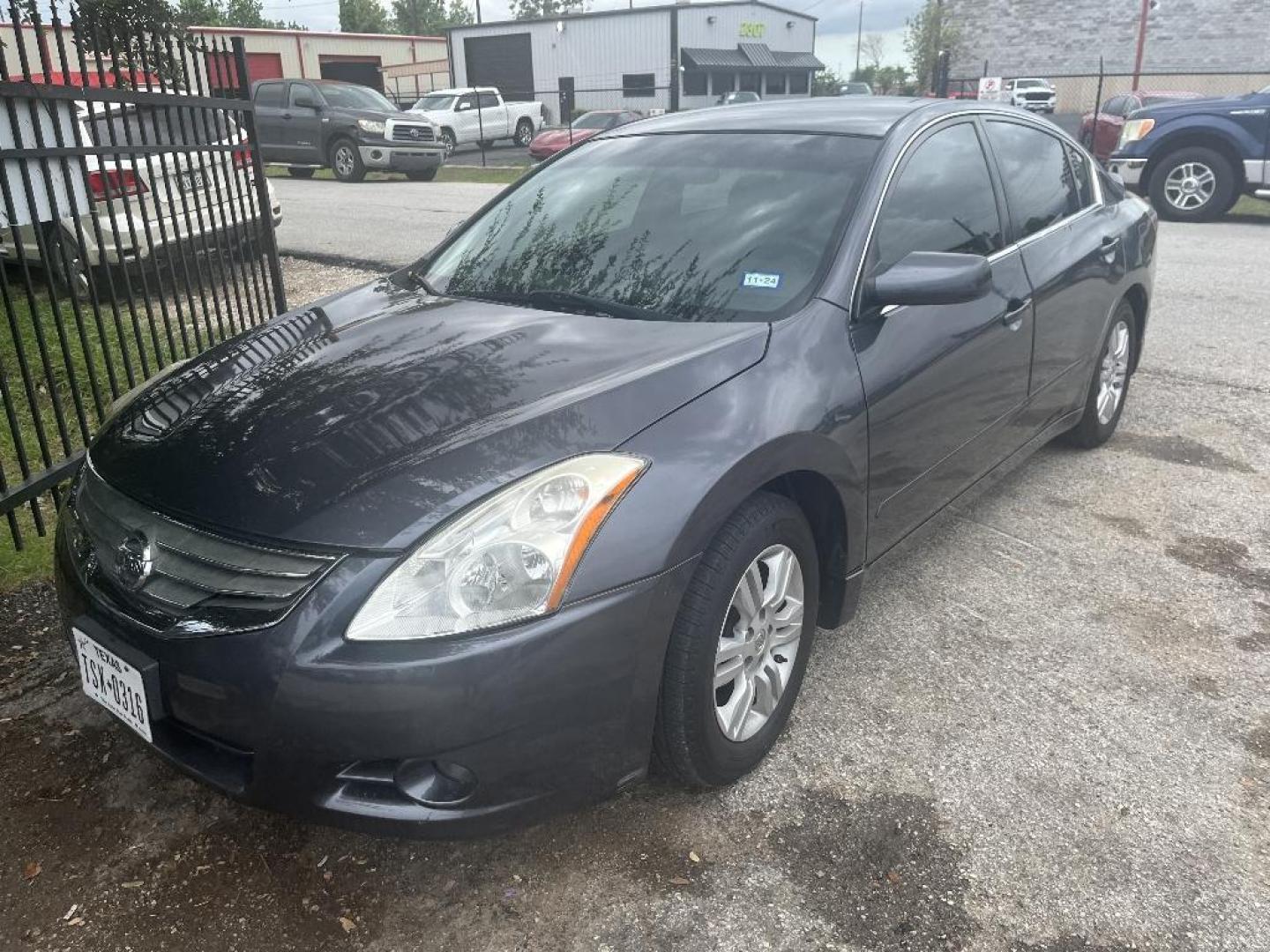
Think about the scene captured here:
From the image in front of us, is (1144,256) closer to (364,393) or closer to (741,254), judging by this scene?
(741,254)

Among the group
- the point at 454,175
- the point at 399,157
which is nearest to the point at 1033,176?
the point at 399,157

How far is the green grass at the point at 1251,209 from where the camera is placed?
Result: 1270 centimetres

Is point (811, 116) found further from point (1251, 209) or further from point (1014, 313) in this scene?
point (1251, 209)

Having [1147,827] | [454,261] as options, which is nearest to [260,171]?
[454,261]

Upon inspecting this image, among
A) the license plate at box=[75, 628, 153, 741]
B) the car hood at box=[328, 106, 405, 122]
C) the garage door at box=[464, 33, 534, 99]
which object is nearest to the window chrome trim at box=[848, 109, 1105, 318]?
the license plate at box=[75, 628, 153, 741]

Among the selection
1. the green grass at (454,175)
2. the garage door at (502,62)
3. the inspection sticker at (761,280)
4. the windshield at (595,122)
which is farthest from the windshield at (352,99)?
the garage door at (502,62)

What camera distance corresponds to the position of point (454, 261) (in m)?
3.41

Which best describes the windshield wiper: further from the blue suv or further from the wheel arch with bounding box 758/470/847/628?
the blue suv

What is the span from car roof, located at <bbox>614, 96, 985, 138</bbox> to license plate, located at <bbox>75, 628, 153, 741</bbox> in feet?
8.01

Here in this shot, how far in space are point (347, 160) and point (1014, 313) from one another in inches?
716

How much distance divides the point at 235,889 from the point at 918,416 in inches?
84.2

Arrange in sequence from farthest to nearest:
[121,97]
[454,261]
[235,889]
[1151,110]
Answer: [1151,110]
[121,97]
[454,261]
[235,889]

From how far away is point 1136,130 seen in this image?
1169 centimetres

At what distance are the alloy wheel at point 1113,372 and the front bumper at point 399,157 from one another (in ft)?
54.7
